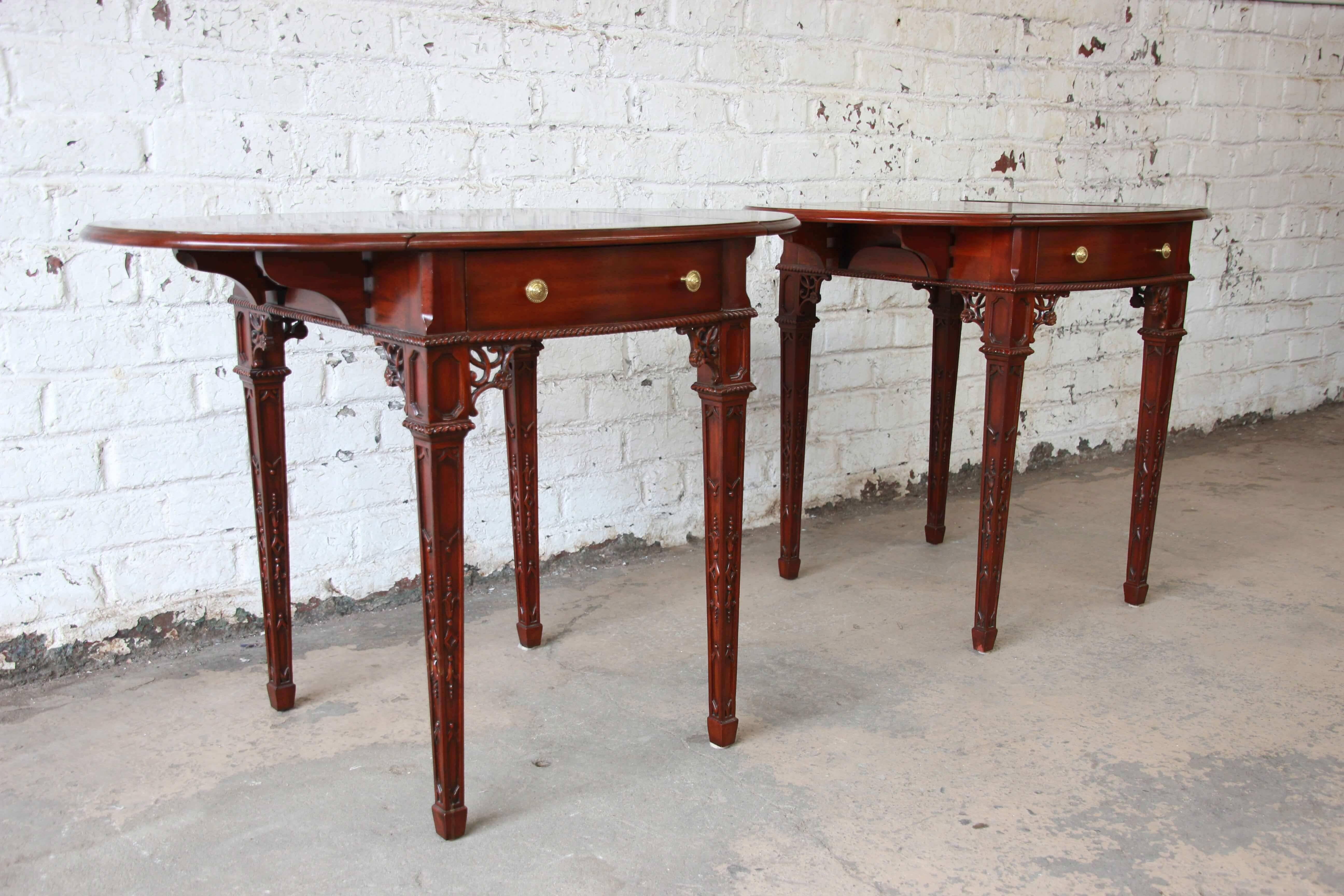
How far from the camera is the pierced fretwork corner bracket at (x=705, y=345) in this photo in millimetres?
1591

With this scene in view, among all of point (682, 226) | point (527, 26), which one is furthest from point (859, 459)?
point (682, 226)

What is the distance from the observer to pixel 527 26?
2283 millimetres

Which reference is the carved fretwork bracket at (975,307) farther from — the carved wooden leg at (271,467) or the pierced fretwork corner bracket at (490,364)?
the carved wooden leg at (271,467)

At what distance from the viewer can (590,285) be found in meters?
1.46

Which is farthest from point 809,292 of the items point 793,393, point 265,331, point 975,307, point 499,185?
point 265,331

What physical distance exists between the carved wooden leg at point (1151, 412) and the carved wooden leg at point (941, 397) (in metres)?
0.42

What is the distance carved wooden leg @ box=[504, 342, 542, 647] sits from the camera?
6.75 feet

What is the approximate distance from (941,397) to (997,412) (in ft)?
2.03

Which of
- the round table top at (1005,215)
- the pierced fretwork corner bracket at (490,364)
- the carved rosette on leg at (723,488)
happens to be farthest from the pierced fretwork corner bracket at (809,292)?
the pierced fretwork corner bracket at (490,364)

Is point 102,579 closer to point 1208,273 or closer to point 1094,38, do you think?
point 1094,38

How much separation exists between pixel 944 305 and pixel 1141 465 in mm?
552

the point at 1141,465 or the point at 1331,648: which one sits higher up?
the point at 1141,465

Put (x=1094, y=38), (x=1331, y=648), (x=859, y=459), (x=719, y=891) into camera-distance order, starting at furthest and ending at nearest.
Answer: (x=1094, y=38) < (x=859, y=459) < (x=1331, y=648) < (x=719, y=891)

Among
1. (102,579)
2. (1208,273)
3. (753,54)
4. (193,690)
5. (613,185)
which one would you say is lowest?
(193,690)
